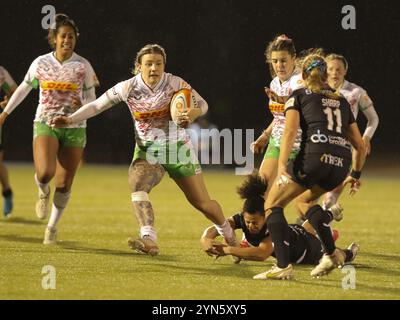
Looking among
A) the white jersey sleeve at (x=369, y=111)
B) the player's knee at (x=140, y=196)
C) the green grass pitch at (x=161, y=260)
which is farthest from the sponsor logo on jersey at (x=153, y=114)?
the white jersey sleeve at (x=369, y=111)

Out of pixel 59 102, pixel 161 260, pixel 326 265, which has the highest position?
pixel 59 102

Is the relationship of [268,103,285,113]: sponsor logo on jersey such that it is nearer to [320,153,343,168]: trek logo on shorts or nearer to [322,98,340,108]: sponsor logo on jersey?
[322,98,340,108]: sponsor logo on jersey

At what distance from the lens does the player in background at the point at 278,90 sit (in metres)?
7.89

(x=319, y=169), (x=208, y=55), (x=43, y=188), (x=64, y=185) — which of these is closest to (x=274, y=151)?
(x=319, y=169)

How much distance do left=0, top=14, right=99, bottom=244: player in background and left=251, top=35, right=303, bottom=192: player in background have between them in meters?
1.84

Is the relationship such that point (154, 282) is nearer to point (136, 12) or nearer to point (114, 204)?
point (114, 204)

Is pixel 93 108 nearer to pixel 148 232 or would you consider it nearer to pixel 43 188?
pixel 148 232

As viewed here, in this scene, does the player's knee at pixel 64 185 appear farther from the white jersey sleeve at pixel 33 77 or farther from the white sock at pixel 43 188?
the white jersey sleeve at pixel 33 77

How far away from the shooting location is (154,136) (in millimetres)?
7273

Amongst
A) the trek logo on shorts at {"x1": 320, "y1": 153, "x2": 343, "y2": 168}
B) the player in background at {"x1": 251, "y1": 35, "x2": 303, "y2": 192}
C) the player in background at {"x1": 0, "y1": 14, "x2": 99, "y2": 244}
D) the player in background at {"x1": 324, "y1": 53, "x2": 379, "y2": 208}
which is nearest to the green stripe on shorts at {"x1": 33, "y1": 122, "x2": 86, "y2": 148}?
the player in background at {"x1": 0, "y1": 14, "x2": 99, "y2": 244}

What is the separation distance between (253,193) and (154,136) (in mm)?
1107

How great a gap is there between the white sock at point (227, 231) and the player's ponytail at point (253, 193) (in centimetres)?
53

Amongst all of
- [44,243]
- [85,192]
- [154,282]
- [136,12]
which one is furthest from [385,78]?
[154,282]
